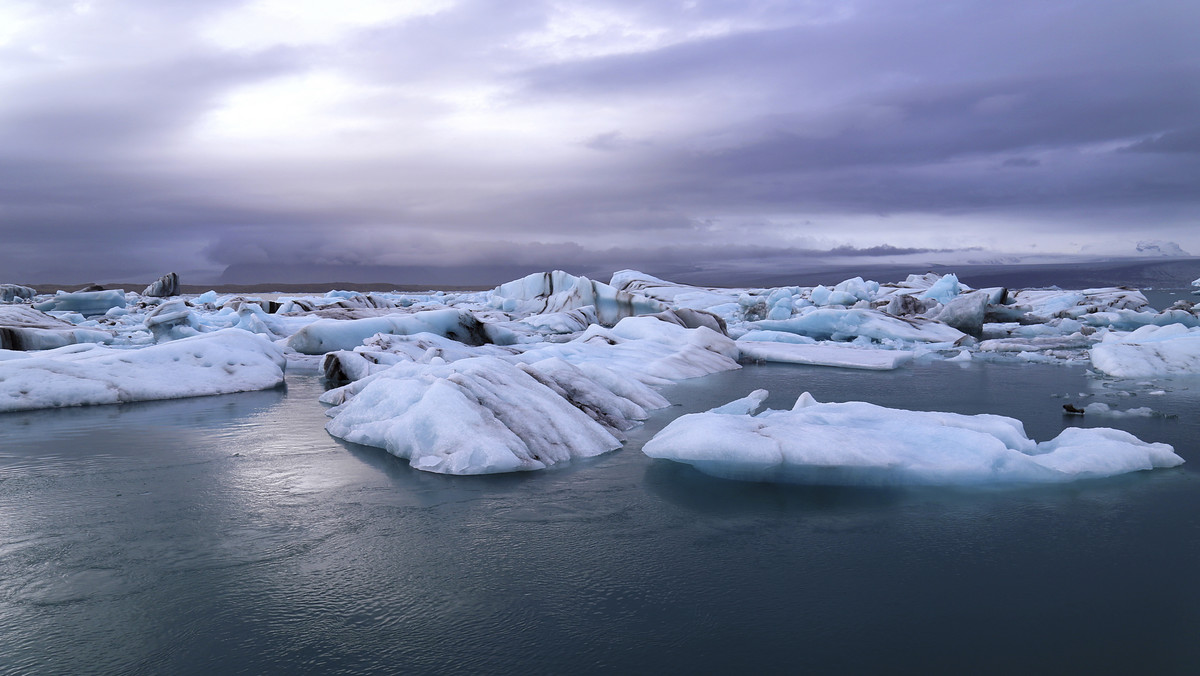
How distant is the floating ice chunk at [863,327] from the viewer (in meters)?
17.5

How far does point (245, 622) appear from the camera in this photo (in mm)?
2938

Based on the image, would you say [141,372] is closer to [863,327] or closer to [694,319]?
[694,319]

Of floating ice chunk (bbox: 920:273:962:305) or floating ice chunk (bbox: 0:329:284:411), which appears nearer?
floating ice chunk (bbox: 0:329:284:411)

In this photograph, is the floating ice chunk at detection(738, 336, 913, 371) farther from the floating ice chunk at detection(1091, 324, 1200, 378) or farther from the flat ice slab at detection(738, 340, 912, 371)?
the floating ice chunk at detection(1091, 324, 1200, 378)

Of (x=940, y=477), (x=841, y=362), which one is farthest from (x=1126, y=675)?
(x=841, y=362)

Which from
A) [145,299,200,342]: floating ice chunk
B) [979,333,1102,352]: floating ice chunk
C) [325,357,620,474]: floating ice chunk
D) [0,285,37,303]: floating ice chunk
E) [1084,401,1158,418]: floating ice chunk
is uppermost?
[0,285,37,303]: floating ice chunk

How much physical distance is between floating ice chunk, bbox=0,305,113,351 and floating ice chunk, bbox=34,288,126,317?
1318cm

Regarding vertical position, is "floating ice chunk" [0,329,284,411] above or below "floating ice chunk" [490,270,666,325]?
below

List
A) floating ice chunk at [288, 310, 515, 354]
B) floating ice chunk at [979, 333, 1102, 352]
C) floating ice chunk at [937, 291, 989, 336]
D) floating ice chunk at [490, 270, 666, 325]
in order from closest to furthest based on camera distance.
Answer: floating ice chunk at [288, 310, 515, 354], floating ice chunk at [979, 333, 1102, 352], floating ice chunk at [937, 291, 989, 336], floating ice chunk at [490, 270, 666, 325]

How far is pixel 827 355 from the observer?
542 inches

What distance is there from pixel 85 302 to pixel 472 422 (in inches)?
1119

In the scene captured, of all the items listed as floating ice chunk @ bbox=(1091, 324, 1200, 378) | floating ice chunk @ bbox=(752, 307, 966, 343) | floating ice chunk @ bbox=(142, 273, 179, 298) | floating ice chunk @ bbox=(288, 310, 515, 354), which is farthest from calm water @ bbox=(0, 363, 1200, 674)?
floating ice chunk @ bbox=(142, 273, 179, 298)

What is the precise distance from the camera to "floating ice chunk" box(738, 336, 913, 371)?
12.8 meters

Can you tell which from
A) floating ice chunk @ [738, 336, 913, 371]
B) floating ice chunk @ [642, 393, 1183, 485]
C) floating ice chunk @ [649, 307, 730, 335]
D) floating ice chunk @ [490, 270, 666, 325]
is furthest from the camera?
floating ice chunk @ [490, 270, 666, 325]
